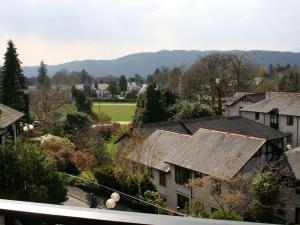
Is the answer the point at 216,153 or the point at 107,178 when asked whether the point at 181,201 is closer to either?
the point at 216,153

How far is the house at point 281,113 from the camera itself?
138 ft

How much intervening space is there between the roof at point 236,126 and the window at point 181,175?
390 inches

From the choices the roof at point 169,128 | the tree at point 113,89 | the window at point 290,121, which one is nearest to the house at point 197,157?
the roof at point 169,128

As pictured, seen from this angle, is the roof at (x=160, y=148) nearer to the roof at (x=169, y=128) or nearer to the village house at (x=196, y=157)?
the village house at (x=196, y=157)

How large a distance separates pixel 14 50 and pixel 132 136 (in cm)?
1953

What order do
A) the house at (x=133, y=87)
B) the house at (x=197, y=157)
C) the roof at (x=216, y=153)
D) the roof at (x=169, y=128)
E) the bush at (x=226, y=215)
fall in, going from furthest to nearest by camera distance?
the house at (x=133, y=87) < the roof at (x=169, y=128) < the house at (x=197, y=157) < the roof at (x=216, y=153) < the bush at (x=226, y=215)

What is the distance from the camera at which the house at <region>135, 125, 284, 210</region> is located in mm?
24562

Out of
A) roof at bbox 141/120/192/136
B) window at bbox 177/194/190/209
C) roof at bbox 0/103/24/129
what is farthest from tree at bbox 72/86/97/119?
window at bbox 177/194/190/209

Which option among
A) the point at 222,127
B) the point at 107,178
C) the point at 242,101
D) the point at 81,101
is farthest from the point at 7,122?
the point at 81,101

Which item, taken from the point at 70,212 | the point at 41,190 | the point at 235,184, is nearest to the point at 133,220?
the point at 70,212

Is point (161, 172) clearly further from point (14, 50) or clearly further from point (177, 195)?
point (14, 50)

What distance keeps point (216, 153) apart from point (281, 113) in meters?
19.3

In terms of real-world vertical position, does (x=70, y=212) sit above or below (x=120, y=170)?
above

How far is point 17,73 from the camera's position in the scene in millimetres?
45156
